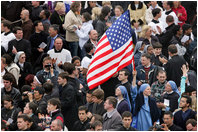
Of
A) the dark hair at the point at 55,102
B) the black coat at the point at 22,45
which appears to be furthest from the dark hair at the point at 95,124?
the black coat at the point at 22,45

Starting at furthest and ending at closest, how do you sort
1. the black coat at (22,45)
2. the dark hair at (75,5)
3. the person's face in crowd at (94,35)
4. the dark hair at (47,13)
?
the dark hair at (47,13) → the dark hair at (75,5) → the person's face in crowd at (94,35) → the black coat at (22,45)

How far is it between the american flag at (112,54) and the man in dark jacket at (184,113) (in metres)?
1.56

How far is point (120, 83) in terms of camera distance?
47.4 ft

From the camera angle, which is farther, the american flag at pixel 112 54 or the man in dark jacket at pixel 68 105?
the man in dark jacket at pixel 68 105

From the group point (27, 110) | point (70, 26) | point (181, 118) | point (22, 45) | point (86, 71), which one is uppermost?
point (70, 26)

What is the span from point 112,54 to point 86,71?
3250 millimetres

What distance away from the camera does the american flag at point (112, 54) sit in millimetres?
12203

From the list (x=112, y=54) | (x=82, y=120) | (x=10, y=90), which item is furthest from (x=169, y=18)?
(x=82, y=120)

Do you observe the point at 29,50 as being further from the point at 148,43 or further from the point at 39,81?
the point at 148,43

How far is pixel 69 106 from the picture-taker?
45.2ft

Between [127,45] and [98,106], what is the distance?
5.79 ft

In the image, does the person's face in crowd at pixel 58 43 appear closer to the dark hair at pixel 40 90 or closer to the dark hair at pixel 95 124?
the dark hair at pixel 40 90

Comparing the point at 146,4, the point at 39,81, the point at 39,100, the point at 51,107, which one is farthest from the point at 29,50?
the point at 146,4

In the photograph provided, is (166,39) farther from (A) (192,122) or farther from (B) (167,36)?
(A) (192,122)
